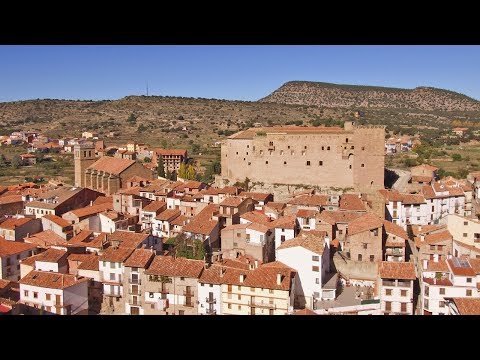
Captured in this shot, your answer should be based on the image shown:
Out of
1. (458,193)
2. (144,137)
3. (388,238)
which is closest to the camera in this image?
(388,238)

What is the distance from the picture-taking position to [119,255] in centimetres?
1202

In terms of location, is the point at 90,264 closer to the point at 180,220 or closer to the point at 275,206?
the point at 180,220

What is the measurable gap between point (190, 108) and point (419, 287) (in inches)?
1721

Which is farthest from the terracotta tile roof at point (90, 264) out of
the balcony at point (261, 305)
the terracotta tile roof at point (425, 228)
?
the terracotta tile roof at point (425, 228)

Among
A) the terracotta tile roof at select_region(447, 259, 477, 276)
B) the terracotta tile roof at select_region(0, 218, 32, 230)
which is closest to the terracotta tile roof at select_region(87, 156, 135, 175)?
the terracotta tile roof at select_region(0, 218, 32, 230)

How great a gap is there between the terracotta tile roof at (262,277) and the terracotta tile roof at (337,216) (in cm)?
312

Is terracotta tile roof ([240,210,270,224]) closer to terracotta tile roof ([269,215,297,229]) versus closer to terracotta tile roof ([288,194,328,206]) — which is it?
terracotta tile roof ([269,215,297,229])

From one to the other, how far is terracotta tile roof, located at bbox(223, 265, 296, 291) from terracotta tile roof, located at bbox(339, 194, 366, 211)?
4.74 m

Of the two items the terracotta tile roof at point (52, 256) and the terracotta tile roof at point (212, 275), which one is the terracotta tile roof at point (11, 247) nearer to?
the terracotta tile roof at point (52, 256)

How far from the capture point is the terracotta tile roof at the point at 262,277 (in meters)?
10.4

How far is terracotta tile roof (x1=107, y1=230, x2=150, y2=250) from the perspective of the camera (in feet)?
41.7

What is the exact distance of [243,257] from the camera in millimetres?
12445
